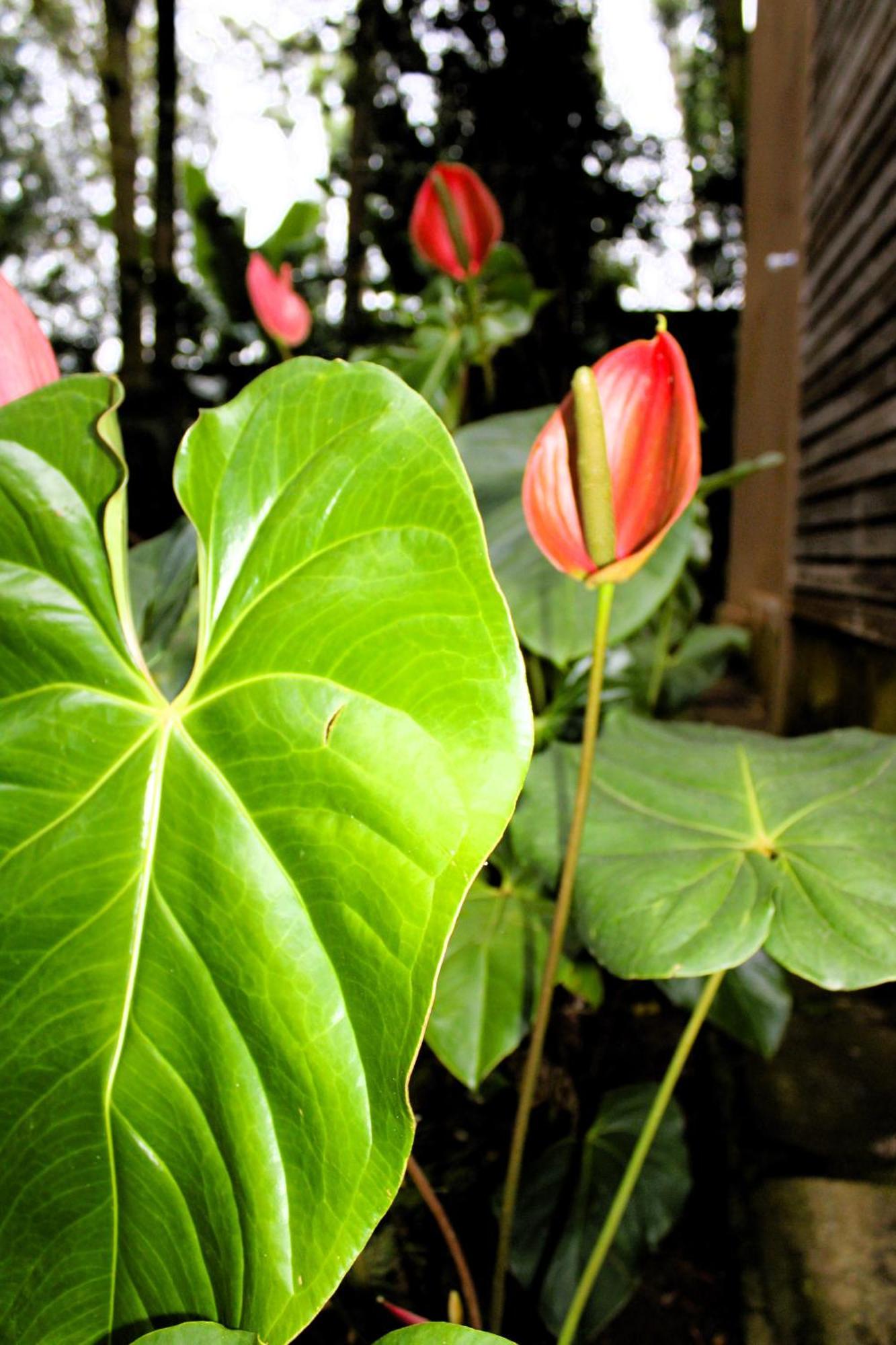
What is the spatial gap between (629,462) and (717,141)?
26.3 ft

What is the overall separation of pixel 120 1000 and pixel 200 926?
5 centimetres

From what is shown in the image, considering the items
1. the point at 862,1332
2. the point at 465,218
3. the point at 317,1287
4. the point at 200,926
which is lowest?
the point at 862,1332

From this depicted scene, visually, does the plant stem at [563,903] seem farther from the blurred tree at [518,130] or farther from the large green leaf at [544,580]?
the blurred tree at [518,130]

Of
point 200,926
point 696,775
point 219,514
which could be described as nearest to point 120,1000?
point 200,926

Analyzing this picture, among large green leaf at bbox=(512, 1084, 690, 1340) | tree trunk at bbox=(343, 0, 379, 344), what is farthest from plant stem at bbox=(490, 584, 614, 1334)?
tree trunk at bbox=(343, 0, 379, 344)

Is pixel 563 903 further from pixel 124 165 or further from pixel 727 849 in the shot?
pixel 124 165

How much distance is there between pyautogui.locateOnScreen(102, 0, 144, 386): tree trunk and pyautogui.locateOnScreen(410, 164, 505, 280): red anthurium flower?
6.71ft

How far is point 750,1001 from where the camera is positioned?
1053 millimetres

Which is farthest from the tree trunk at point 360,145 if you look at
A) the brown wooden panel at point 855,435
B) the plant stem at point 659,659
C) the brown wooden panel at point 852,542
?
the plant stem at point 659,659

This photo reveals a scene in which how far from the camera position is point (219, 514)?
A: 47cm

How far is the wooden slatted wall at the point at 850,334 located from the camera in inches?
70.2

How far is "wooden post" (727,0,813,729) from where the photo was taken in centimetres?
284

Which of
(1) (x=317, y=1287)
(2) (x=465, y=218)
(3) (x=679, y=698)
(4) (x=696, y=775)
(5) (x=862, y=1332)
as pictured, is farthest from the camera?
(3) (x=679, y=698)

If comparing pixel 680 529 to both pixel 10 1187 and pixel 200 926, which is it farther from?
pixel 10 1187
